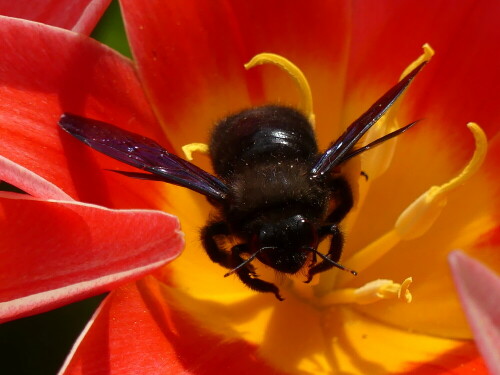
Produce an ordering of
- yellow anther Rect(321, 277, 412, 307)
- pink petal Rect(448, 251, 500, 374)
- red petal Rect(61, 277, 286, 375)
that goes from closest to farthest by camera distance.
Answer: pink petal Rect(448, 251, 500, 374) → red petal Rect(61, 277, 286, 375) → yellow anther Rect(321, 277, 412, 307)

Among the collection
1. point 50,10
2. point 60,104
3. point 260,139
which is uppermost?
point 50,10

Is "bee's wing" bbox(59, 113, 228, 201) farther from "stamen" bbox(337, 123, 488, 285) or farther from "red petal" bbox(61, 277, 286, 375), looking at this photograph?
"stamen" bbox(337, 123, 488, 285)

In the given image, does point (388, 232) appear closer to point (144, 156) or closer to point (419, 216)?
point (419, 216)

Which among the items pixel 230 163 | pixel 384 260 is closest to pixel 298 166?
pixel 230 163

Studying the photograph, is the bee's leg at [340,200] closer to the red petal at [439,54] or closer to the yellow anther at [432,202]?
the yellow anther at [432,202]

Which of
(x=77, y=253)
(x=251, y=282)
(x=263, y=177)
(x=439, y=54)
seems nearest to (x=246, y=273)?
(x=251, y=282)

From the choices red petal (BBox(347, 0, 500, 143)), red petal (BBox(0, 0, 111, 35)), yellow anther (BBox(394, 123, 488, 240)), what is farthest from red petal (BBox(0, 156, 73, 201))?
red petal (BBox(347, 0, 500, 143))
